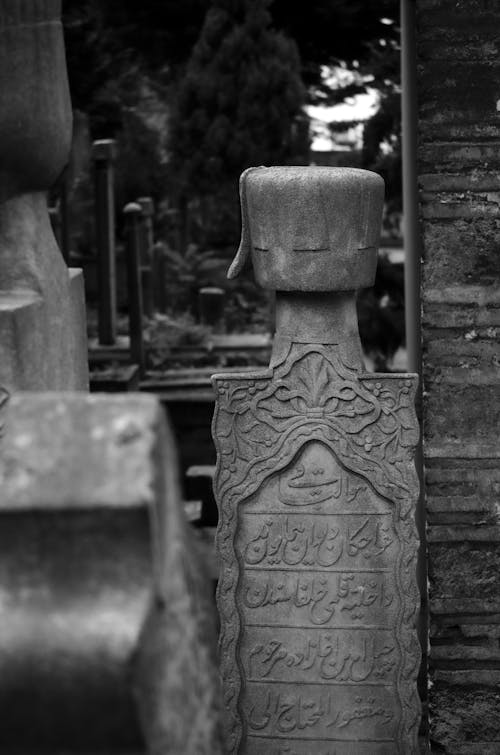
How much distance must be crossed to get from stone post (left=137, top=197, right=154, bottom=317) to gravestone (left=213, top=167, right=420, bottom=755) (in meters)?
9.54

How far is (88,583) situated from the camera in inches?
46.1

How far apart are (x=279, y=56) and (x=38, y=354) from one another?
11.0 metres

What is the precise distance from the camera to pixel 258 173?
378cm

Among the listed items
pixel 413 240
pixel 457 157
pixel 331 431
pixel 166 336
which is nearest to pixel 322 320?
pixel 331 431

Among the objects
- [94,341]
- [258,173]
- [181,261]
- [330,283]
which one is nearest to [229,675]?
[330,283]

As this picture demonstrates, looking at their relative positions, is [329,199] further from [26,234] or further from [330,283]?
[26,234]

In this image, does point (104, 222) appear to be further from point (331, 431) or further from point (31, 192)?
point (31, 192)

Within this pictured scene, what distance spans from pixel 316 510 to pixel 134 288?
6.99 meters

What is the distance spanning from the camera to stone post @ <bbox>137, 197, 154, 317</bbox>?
44.6ft

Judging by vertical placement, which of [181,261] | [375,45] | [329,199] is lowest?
[181,261]

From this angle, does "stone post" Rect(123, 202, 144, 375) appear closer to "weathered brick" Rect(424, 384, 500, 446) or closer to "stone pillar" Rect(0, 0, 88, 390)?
"weathered brick" Rect(424, 384, 500, 446)

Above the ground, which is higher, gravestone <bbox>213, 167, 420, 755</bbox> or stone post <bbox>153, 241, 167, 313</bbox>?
gravestone <bbox>213, 167, 420, 755</bbox>

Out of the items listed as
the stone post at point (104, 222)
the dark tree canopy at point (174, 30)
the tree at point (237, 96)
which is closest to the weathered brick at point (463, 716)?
the stone post at point (104, 222)

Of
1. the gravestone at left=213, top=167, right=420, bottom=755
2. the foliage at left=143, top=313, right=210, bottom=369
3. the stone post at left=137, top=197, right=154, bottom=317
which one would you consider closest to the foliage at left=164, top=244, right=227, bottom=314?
the stone post at left=137, top=197, right=154, bottom=317
